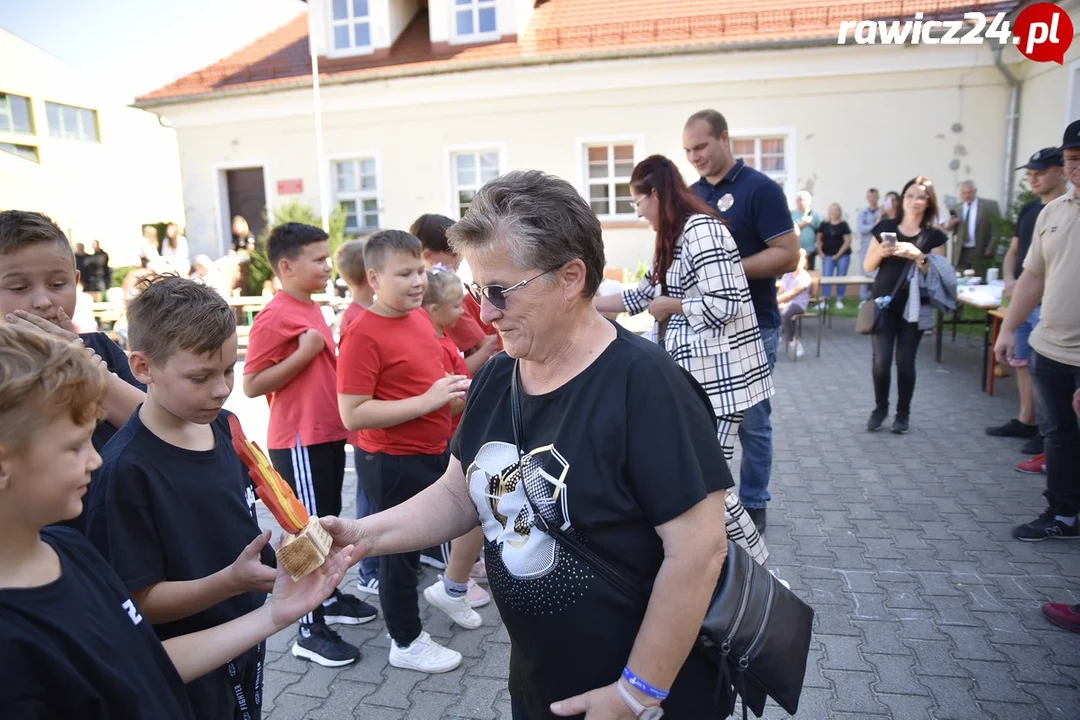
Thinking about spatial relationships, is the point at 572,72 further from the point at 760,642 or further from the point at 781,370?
the point at 760,642

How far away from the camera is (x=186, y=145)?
1878 centimetres

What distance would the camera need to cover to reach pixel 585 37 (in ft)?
54.1

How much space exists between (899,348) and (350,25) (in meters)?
16.6

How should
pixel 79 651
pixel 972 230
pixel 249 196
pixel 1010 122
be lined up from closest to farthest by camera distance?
1. pixel 79 651
2. pixel 972 230
3. pixel 1010 122
4. pixel 249 196

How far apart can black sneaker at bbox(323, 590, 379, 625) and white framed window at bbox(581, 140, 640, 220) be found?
44.1 ft

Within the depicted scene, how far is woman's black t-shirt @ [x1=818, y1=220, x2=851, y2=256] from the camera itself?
14.4 m

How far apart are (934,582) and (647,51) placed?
1351cm

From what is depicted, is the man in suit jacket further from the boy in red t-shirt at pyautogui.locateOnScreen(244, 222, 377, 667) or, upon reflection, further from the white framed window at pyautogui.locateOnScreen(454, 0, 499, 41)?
the boy in red t-shirt at pyautogui.locateOnScreen(244, 222, 377, 667)

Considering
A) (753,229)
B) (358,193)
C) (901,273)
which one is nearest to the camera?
(753,229)

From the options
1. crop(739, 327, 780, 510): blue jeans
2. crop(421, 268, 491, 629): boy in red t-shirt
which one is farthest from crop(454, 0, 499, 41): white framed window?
crop(421, 268, 491, 629): boy in red t-shirt

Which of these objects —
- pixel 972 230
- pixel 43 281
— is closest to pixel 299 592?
pixel 43 281

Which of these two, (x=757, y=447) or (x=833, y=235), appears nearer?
(x=757, y=447)

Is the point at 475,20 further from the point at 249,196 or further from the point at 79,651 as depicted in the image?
the point at 79,651

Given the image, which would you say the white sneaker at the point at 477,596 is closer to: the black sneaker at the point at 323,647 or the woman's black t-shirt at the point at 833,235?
the black sneaker at the point at 323,647
